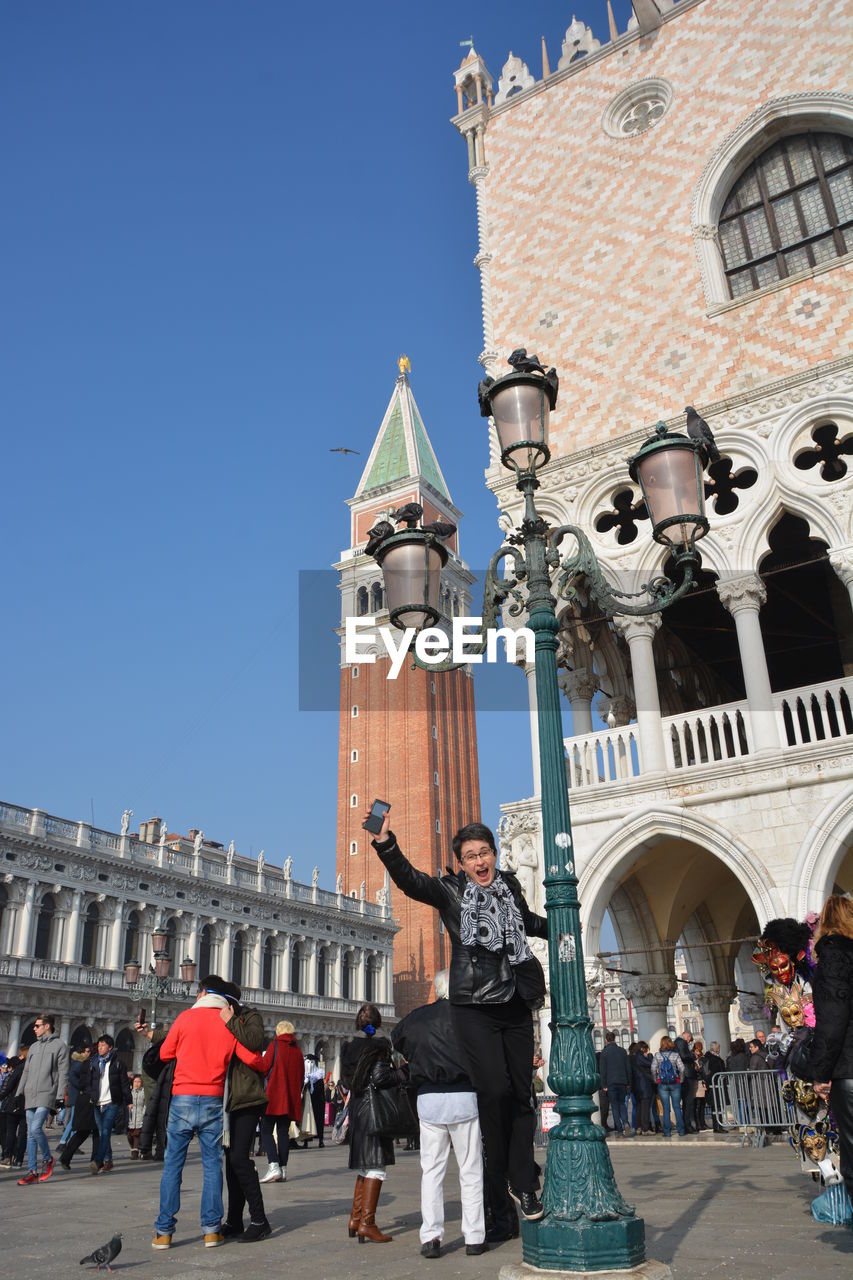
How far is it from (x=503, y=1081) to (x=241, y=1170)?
6.32 feet

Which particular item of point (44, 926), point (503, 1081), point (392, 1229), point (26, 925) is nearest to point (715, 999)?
point (392, 1229)

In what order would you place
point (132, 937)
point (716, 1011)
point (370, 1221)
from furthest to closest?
point (132, 937)
point (716, 1011)
point (370, 1221)

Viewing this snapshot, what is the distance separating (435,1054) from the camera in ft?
15.3

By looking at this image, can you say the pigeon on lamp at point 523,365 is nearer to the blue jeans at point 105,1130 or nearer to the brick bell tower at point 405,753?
the blue jeans at point 105,1130

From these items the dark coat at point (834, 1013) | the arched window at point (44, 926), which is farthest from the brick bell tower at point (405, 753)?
the dark coat at point (834, 1013)

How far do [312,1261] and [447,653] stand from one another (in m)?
3.67

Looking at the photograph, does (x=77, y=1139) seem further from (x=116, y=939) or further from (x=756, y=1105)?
(x=116, y=939)

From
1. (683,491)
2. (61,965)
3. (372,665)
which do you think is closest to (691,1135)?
(683,491)

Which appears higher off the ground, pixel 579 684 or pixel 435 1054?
pixel 579 684

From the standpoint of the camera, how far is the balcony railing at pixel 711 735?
1159cm

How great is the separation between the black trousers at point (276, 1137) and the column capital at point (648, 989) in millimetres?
6735

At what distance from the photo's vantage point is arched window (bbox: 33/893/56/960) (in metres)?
33.4

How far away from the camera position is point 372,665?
6112 centimetres

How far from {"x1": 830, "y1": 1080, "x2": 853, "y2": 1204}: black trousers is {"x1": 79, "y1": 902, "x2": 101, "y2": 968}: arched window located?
1359 inches
